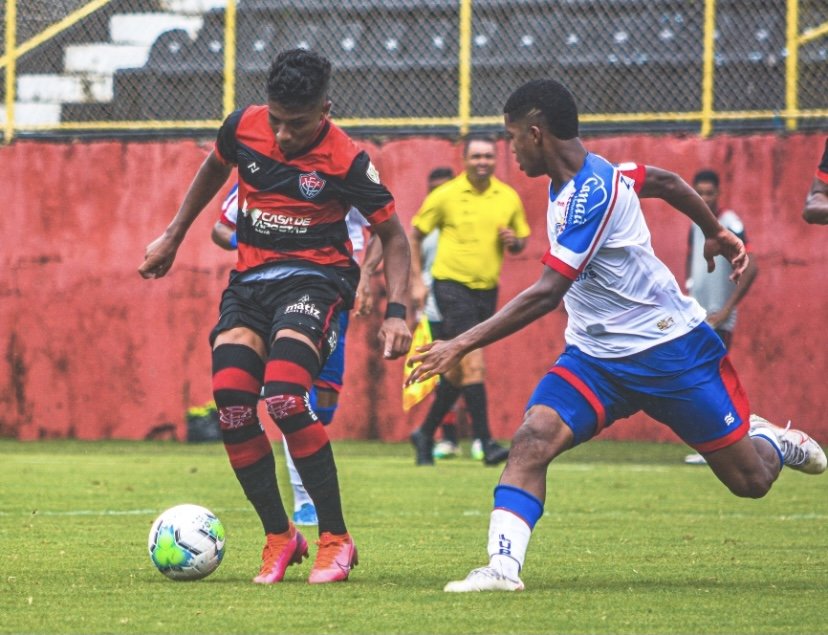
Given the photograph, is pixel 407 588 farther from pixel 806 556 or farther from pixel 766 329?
pixel 766 329

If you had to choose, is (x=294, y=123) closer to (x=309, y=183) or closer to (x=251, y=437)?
(x=309, y=183)

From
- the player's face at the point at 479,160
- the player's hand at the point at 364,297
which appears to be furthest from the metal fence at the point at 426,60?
the player's hand at the point at 364,297

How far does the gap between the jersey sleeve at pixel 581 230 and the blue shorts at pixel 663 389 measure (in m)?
0.51

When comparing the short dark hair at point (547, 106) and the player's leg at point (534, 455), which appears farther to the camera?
the short dark hair at point (547, 106)

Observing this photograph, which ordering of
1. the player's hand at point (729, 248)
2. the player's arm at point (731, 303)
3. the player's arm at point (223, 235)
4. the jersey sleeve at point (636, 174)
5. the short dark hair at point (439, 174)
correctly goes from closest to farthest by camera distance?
the jersey sleeve at point (636, 174) → the player's hand at point (729, 248) → the player's arm at point (223, 235) → the player's arm at point (731, 303) → the short dark hair at point (439, 174)

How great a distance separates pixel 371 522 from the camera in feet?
27.7

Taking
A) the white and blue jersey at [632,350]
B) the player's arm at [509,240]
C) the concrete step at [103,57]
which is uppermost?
the concrete step at [103,57]

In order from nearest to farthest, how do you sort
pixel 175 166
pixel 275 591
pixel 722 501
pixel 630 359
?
1. pixel 275 591
2. pixel 630 359
3. pixel 722 501
4. pixel 175 166

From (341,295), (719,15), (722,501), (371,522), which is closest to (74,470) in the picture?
(371,522)

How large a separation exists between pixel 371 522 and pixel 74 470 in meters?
4.17

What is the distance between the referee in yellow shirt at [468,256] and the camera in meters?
12.4

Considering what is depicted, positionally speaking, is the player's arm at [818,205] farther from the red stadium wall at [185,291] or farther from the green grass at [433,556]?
the red stadium wall at [185,291]

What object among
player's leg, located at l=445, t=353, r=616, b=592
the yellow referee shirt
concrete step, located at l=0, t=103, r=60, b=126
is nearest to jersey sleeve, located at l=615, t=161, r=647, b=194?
player's leg, located at l=445, t=353, r=616, b=592

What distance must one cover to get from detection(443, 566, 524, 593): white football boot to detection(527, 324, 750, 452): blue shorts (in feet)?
2.14
